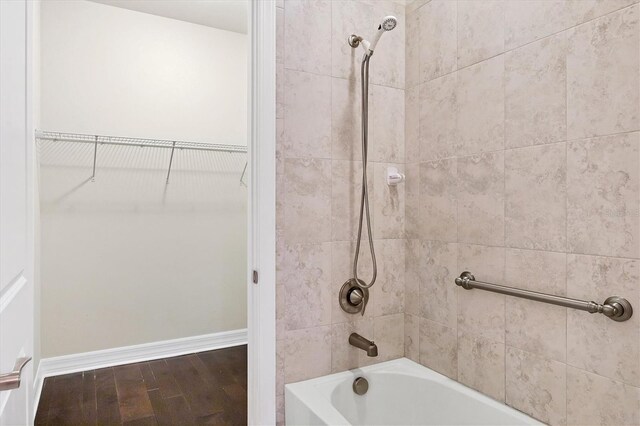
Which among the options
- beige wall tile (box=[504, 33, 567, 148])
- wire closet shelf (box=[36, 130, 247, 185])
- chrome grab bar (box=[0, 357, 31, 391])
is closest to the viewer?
chrome grab bar (box=[0, 357, 31, 391])

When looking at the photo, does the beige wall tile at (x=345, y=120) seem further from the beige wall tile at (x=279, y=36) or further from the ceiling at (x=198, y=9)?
the ceiling at (x=198, y=9)

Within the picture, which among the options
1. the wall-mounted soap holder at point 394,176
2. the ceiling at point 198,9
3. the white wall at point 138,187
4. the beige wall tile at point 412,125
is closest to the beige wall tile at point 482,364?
the wall-mounted soap holder at point 394,176

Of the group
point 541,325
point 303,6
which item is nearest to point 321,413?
point 541,325

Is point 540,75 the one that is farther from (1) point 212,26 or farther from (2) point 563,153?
(1) point 212,26

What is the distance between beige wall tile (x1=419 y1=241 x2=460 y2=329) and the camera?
69.2 inches

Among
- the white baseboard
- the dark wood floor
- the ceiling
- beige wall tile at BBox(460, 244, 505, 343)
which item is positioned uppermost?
the ceiling

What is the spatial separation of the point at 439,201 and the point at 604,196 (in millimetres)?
672

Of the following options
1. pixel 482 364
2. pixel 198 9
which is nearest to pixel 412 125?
pixel 482 364

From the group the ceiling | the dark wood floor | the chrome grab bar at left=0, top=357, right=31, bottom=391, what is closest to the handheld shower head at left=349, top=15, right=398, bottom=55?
the chrome grab bar at left=0, top=357, right=31, bottom=391

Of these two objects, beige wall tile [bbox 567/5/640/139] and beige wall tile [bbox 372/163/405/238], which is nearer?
beige wall tile [bbox 567/5/640/139]

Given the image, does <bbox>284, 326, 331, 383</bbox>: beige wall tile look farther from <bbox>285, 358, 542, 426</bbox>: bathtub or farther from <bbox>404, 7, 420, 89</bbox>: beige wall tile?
<bbox>404, 7, 420, 89</bbox>: beige wall tile

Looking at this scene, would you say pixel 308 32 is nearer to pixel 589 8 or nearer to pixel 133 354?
pixel 589 8

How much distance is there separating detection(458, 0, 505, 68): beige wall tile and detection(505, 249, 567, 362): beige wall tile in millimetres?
801

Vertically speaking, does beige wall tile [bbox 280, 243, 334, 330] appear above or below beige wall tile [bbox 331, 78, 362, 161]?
below
